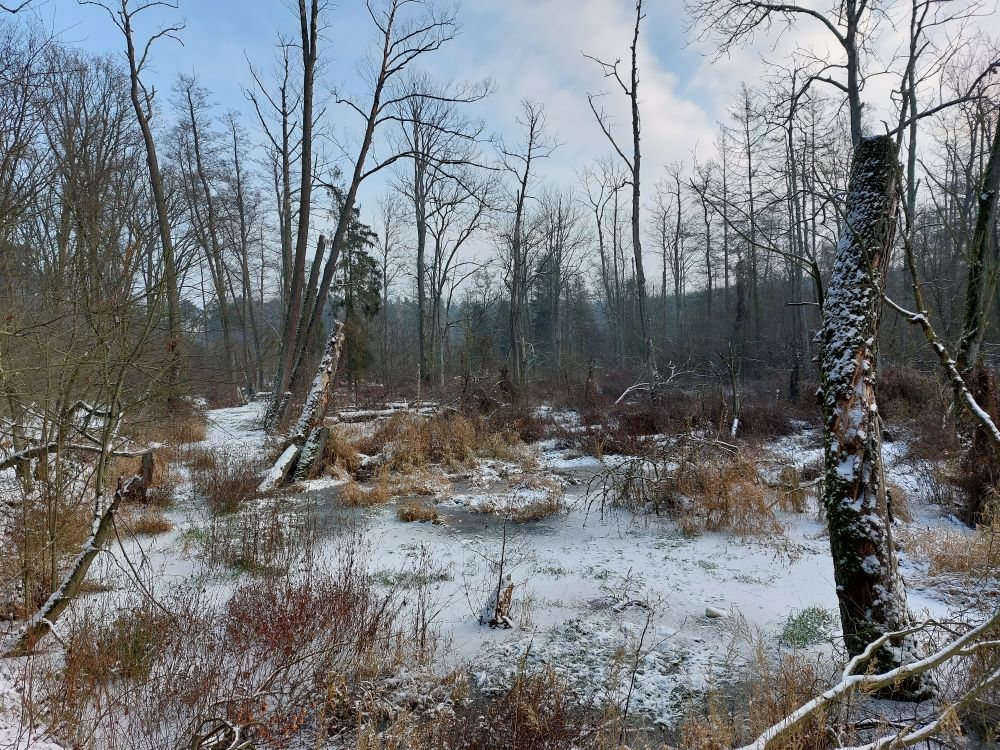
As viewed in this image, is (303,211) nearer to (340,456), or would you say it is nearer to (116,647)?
(340,456)

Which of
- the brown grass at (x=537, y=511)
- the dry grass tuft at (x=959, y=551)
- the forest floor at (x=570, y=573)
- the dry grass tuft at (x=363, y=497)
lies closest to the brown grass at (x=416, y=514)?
the forest floor at (x=570, y=573)

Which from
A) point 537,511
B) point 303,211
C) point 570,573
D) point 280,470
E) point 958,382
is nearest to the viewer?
point 958,382

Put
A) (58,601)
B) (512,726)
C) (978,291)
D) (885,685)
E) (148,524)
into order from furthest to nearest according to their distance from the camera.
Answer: (978,291) < (148,524) < (58,601) < (512,726) < (885,685)

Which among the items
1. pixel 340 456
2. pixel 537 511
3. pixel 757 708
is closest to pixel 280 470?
pixel 340 456

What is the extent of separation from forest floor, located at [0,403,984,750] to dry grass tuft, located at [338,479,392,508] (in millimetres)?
159

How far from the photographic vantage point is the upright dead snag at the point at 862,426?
10.2ft

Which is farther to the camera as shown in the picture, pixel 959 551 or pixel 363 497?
pixel 363 497

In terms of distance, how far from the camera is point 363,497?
800cm

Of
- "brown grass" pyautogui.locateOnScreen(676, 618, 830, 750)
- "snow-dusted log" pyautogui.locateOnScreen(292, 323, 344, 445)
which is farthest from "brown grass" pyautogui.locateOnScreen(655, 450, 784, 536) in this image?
"snow-dusted log" pyautogui.locateOnScreen(292, 323, 344, 445)

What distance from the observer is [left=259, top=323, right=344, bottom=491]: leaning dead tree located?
350 inches

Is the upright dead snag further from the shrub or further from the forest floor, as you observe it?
the shrub

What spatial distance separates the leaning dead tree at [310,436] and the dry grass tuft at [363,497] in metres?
1.35

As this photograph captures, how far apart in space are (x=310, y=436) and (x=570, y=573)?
629 centimetres

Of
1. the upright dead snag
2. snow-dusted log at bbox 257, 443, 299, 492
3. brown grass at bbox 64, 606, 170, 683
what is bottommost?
brown grass at bbox 64, 606, 170, 683
